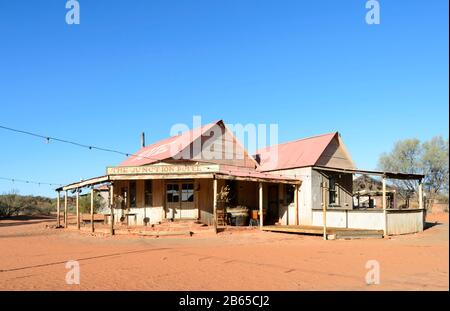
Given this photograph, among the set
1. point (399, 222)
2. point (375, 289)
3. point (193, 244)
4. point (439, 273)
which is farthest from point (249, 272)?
point (399, 222)

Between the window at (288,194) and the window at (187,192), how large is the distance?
5451mm

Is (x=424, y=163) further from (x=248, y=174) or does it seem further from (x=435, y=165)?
(x=248, y=174)

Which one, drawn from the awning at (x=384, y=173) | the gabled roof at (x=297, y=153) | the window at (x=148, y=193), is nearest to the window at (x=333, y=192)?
the awning at (x=384, y=173)

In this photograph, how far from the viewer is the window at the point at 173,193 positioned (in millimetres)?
21422

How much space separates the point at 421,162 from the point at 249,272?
37.0 metres

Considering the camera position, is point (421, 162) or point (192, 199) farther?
point (421, 162)

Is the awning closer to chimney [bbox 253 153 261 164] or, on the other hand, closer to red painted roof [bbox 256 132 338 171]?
red painted roof [bbox 256 132 338 171]

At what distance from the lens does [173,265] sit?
34.9 feet

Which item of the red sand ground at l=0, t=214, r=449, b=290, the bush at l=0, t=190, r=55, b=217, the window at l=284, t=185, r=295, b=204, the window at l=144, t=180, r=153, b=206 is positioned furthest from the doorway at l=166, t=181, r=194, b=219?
the bush at l=0, t=190, r=55, b=217

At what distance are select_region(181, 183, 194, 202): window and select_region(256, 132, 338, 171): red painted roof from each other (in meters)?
5.52

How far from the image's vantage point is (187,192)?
21.4 meters

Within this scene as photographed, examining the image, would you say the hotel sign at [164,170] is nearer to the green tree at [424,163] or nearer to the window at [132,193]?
the window at [132,193]

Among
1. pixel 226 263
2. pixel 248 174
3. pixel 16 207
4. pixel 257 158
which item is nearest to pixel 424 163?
pixel 257 158
